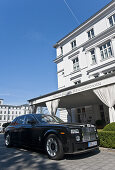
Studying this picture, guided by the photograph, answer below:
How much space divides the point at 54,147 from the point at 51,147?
153mm

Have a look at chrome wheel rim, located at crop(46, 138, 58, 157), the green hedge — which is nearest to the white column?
the green hedge

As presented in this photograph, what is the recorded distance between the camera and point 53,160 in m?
4.29

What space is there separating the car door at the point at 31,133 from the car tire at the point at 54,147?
681 mm

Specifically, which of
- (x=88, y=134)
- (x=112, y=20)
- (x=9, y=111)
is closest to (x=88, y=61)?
(x=112, y=20)

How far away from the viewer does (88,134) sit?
472cm

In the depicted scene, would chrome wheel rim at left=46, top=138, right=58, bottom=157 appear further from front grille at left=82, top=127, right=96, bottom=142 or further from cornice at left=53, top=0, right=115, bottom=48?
cornice at left=53, top=0, right=115, bottom=48

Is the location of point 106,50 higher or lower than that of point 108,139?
higher

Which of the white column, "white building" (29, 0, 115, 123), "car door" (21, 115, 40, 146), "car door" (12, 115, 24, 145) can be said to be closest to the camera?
"car door" (21, 115, 40, 146)

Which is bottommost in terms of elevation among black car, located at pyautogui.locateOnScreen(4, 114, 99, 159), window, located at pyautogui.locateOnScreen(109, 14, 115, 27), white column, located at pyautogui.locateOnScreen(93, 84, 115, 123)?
black car, located at pyautogui.locateOnScreen(4, 114, 99, 159)

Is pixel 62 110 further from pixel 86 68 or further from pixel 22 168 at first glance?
pixel 22 168

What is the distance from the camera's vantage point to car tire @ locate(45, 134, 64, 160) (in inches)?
167

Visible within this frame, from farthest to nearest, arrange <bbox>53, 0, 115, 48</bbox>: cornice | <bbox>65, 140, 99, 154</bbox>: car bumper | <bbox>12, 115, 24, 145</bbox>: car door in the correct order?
<bbox>53, 0, 115, 48</bbox>: cornice, <bbox>12, 115, 24, 145</bbox>: car door, <bbox>65, 140, 99, 154</bbox>: car bumper

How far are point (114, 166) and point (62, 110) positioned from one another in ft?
62.5

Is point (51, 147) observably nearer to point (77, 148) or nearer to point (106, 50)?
point (77, 148)
